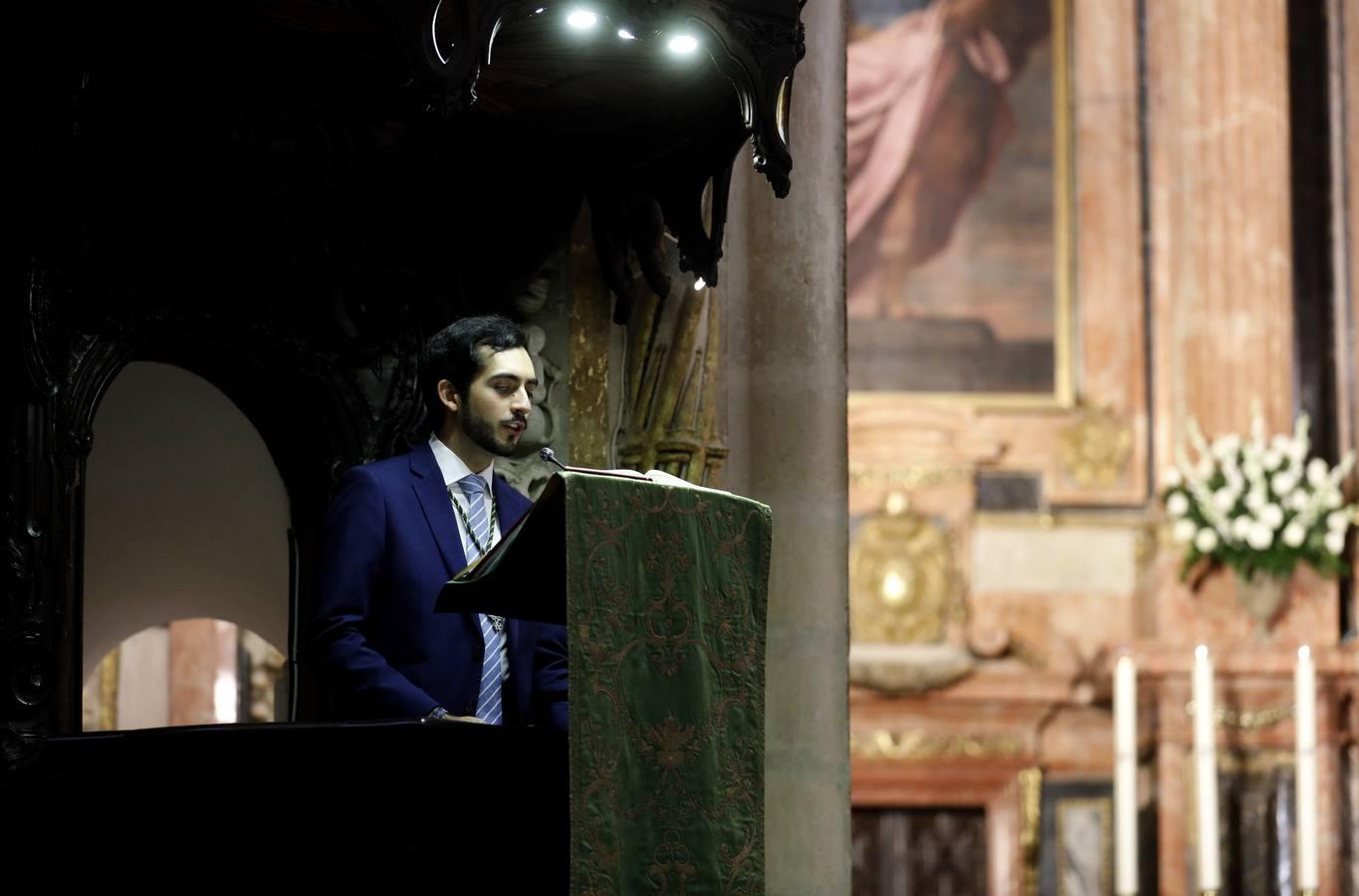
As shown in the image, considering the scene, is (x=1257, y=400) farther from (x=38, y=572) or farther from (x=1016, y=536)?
(x=38, y=572)

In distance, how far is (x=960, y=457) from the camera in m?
11.6

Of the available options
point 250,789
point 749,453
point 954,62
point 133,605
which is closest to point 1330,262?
point 954,62

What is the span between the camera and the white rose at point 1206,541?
36.3ft

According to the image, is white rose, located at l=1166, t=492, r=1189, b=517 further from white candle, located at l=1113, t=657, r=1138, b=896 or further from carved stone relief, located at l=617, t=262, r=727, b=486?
carved stone relief, located at l=617, t=262, r=727, b=486

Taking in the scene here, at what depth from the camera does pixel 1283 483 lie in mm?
11008

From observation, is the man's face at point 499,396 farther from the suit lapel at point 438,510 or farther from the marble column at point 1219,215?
the marble column at point 1219,215

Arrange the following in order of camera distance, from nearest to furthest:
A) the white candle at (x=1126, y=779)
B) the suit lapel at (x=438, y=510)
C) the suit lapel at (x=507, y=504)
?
the suit lapel at (x=438, y=510), the suit lapel at (x=507, y=504), the white candle at (x=1126, y=779)

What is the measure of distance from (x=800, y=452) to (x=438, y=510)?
1945 millimetres

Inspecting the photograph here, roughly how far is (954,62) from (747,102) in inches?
277

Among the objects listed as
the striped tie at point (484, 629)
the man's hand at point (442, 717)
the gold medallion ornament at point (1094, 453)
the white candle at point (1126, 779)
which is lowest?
the white candle at point (1126, 779)

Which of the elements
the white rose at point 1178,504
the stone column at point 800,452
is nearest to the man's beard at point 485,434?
the stone column at point 800,452

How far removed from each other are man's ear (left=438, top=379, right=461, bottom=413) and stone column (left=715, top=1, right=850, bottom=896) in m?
1.69

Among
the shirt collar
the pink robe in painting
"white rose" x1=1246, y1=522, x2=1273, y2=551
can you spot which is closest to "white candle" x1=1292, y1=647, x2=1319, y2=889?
"white rose" x1=1246, y1=522, x2=1273, y2=551

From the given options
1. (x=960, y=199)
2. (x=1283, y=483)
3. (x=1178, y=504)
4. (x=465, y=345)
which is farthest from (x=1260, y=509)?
(x=465, y=345)
